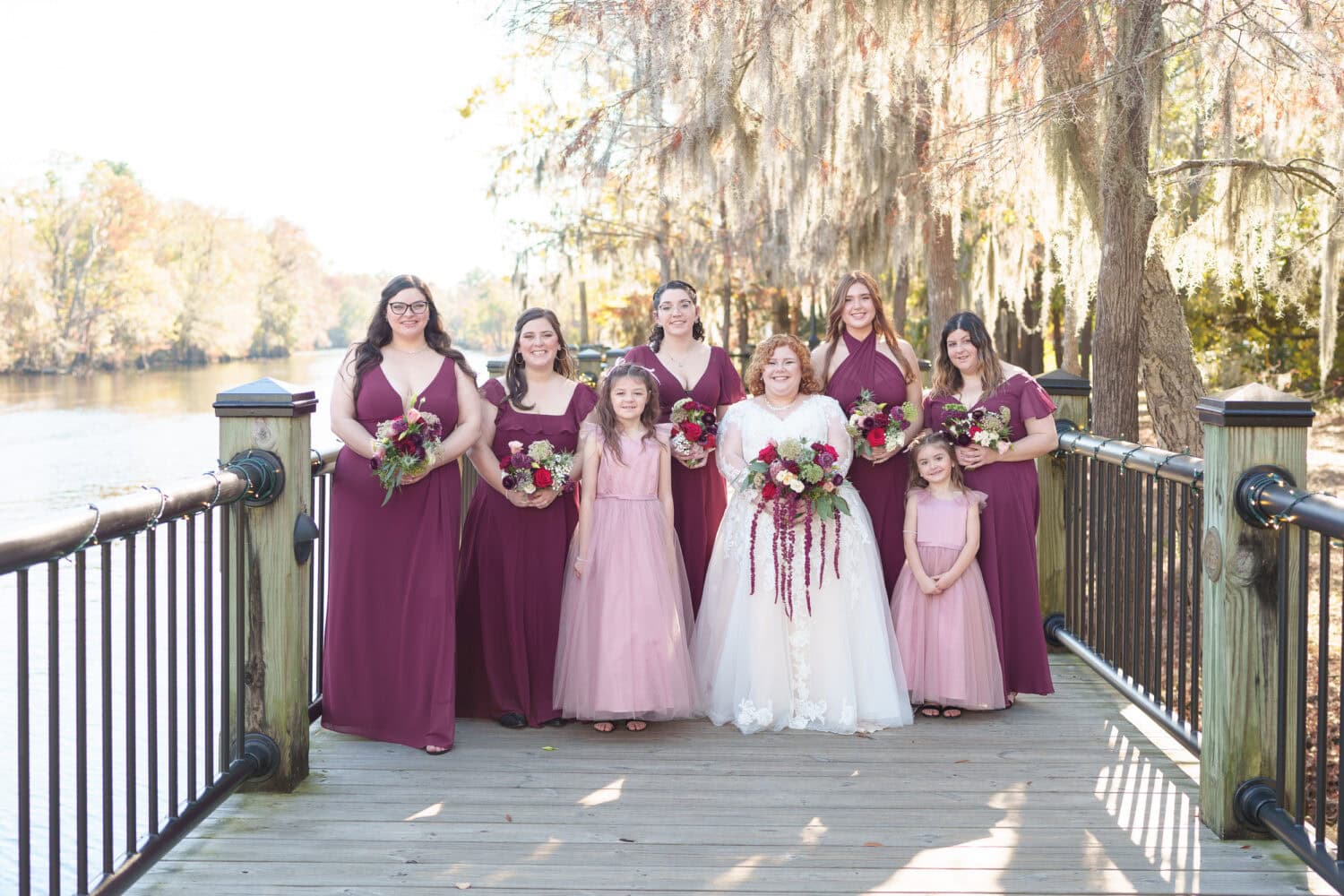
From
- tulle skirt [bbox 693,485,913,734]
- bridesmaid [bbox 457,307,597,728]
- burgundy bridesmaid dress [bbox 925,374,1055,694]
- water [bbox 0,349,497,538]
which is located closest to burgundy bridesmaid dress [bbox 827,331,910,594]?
burgundy bridesmaid dress [bbox 925,374,1055,694]

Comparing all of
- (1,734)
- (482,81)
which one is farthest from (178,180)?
(1,734)

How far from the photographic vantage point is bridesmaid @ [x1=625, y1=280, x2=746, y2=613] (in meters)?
5.30

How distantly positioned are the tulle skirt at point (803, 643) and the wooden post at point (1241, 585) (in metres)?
1.40

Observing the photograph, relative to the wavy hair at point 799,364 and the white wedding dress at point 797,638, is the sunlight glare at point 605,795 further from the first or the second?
the wavy hair at point 799,364

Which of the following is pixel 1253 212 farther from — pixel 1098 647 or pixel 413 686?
pixel 413 686

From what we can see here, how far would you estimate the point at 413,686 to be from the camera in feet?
13.9

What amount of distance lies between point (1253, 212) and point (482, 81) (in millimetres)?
15651

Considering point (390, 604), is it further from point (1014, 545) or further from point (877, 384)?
point (1014, 545)

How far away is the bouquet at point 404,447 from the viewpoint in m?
4.09

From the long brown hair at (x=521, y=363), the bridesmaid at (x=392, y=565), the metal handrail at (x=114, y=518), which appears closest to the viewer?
the metal handrail at (x=114, y=518)

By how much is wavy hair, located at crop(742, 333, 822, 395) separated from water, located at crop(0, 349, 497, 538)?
5020 millimetres

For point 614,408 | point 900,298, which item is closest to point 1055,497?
point 614,408

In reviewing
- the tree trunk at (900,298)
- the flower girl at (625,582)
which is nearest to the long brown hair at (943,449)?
the flower girl at (625,582)

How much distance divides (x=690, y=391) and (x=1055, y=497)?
1.72 meters
